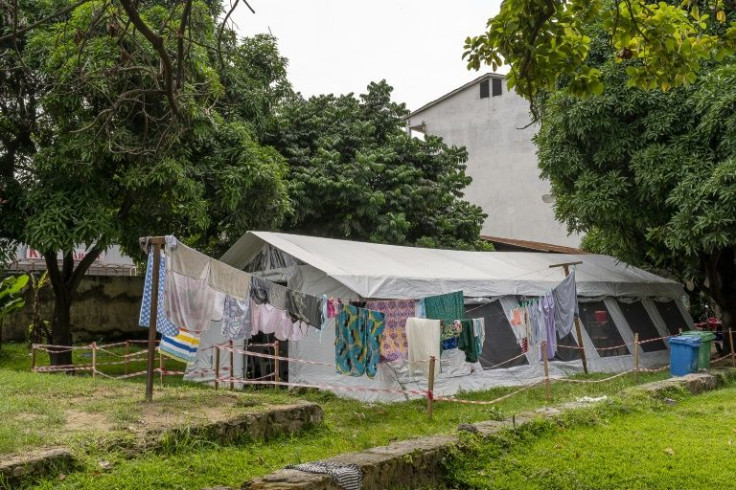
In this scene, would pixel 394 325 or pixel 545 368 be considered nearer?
pixel 394 325

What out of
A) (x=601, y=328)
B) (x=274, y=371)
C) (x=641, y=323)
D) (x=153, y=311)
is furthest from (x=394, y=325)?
(x=641, y=323)

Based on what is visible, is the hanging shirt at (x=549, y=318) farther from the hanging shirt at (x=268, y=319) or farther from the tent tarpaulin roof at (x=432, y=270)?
the hanging shirt at (x=268, y=319)

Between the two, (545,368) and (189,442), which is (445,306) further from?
(189,442)

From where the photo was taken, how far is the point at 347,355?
8.92 m

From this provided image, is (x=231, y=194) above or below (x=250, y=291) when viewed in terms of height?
above

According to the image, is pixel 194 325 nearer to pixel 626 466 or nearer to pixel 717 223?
pixel 626 466

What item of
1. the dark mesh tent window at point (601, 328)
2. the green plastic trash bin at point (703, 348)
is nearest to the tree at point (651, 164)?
the green plastic trash bin at point (703, 348)

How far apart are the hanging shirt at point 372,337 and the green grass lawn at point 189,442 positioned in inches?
23.2

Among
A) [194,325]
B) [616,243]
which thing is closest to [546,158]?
[616,243]

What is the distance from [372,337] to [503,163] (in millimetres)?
17122

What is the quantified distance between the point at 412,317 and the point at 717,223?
5689 mm

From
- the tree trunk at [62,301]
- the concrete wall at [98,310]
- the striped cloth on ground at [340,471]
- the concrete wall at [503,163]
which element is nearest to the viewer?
the striped cloth on ground at [340,471]

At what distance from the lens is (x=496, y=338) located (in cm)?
1182

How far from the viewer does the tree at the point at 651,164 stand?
1190 centimetres
